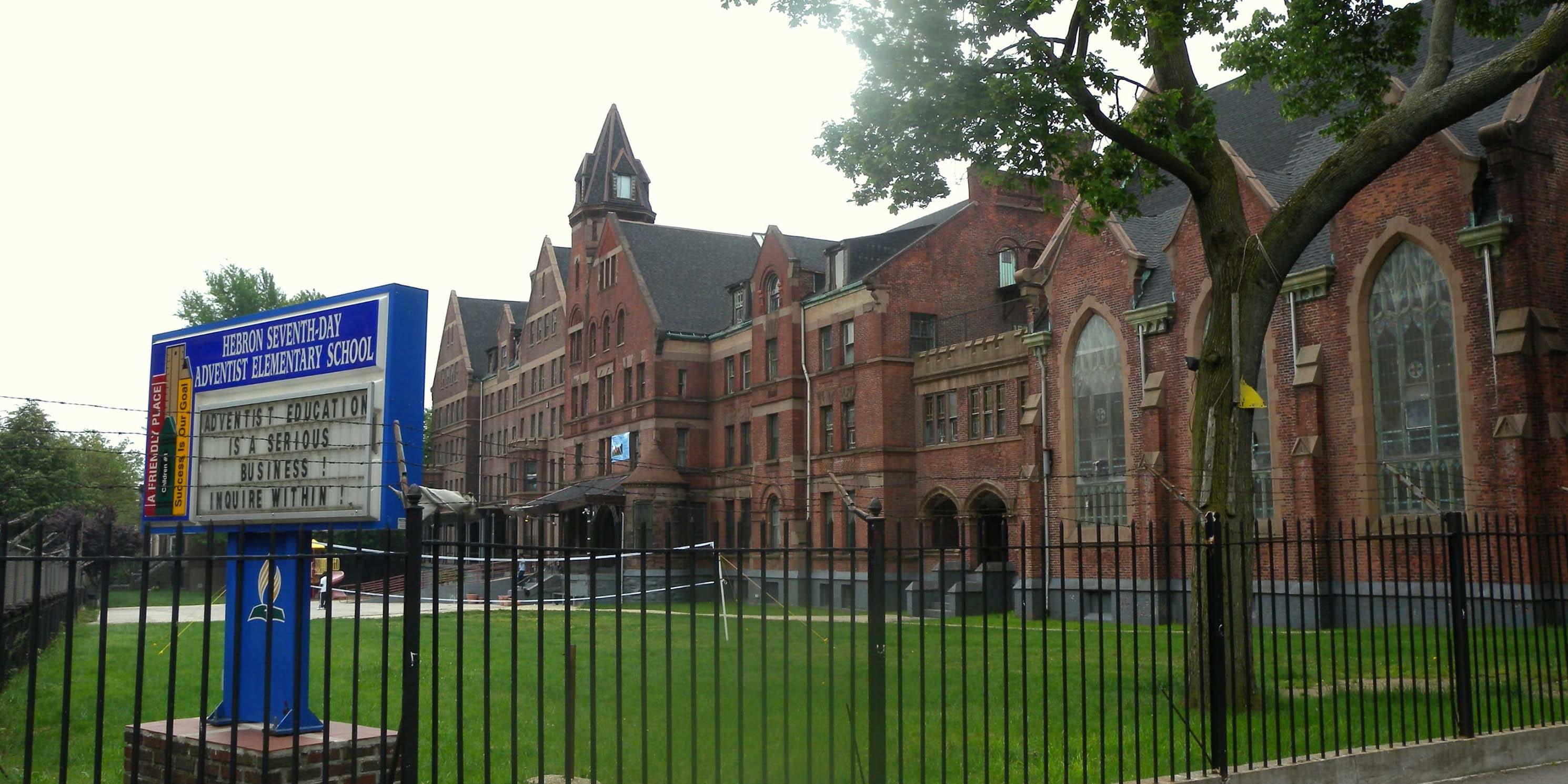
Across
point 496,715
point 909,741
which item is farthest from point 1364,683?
point 496,715

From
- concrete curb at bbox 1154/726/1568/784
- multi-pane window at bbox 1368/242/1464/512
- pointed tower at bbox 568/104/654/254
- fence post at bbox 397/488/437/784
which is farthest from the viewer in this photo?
pointed tower at bbox 568/104/654/254

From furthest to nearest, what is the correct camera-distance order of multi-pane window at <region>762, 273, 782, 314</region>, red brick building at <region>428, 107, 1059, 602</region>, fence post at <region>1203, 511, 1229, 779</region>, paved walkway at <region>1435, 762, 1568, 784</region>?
1. multi-pane window at <region>762, 273, 782, 314</region>
2. red brick building at <region>428, 107, 1059, 602</region>
3. paved walkway at <region>1435, 762, 1568, 784</region>
4. fence post at <region>1203, 511, 1229, 779</region>

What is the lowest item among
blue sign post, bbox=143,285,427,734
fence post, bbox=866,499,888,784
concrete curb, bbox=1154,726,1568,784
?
concrete curb, bbox=1154,726,1568,784

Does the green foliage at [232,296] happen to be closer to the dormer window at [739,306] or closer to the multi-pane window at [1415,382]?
the dormer window at [739,306]

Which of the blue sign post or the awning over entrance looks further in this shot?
the awning over entrance

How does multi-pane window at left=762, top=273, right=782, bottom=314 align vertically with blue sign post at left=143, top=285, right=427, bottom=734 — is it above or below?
above

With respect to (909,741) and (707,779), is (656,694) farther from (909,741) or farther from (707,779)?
(707,779)

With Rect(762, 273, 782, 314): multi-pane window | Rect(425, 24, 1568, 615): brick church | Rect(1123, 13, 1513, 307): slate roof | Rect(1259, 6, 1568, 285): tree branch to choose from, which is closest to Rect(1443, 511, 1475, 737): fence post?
Rect(425, 24, 1568, 615): brick church

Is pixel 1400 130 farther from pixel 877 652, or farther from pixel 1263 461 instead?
pixel 1263 461

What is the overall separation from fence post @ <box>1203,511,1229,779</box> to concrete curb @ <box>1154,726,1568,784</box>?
0.69 feet

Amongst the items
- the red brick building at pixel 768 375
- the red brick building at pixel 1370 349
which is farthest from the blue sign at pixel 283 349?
the red brick building at pixel 768 375

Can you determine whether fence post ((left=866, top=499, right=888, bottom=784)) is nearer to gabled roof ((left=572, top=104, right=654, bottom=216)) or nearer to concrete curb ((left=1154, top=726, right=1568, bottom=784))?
concrete curb ((left=1154, top=726, right=1568, bottom=784))

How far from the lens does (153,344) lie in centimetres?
935

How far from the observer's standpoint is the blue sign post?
25.9 feet
